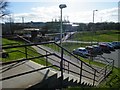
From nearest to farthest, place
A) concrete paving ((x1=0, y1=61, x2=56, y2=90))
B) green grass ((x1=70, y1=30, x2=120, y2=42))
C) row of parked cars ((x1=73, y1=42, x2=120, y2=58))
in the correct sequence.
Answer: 1. concrete paving ((x1=0, y1=61, x2=56, y2=90))
2. row of parked cars ((x1=73, y1=42, x2=120, y2=58))
3. green grass ((x1=70, y1=30, x2=120, y2=42))

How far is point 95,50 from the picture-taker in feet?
101

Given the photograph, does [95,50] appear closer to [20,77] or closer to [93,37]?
[20,77]

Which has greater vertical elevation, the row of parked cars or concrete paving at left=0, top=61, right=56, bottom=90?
concrete paving at left=0, top=61, right=56, bottom=90

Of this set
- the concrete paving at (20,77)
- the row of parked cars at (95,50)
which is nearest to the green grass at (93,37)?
the row of parked cars at (95,50)

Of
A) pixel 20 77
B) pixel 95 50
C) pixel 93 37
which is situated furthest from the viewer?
pixel 93 37

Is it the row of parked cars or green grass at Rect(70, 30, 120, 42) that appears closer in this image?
the row of parked cars

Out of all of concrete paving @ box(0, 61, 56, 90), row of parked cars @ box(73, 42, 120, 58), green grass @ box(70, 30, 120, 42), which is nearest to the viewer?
concrete paving @ box(0, 61, 56, 90)

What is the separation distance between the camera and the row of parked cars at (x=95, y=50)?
26497mm

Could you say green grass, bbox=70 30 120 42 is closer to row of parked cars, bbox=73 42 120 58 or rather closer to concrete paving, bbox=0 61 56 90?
row of parked cars, bbox=73 42 120 58

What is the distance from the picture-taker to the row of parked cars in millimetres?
26497

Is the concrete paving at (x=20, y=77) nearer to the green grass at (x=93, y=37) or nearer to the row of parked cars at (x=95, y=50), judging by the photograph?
the row of parked cars at (x=95, y=50)

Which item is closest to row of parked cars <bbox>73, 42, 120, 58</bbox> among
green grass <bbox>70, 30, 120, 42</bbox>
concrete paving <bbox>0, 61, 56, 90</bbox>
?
green grass <bbox>70, 30, 120, 42</bbox>

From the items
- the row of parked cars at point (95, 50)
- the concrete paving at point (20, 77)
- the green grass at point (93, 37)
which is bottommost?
the row of parked cars at point (95, 50)

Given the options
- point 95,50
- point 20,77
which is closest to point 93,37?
point 95,50
